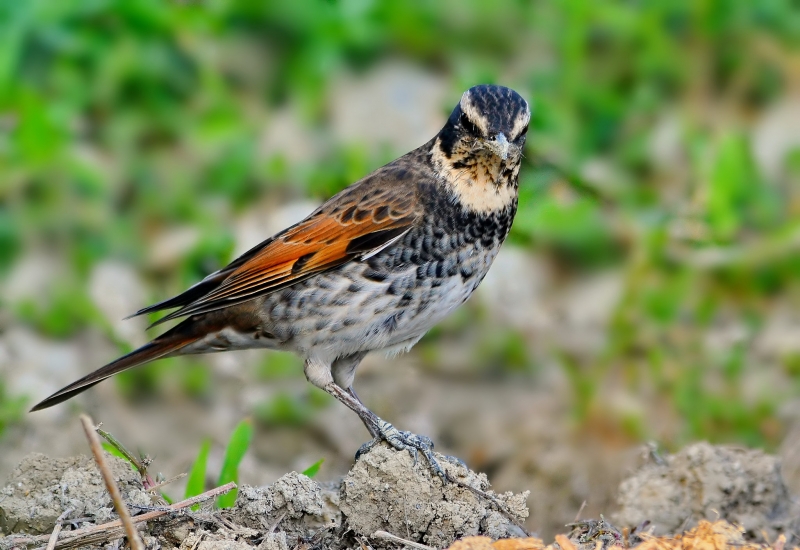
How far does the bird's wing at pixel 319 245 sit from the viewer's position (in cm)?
553

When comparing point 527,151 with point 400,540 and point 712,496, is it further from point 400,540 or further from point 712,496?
point 400,540

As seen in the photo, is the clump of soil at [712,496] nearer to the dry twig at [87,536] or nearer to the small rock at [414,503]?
the small rock at [414,503]

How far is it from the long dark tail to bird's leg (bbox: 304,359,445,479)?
598 millimetres

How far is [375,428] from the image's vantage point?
5297 millimetres

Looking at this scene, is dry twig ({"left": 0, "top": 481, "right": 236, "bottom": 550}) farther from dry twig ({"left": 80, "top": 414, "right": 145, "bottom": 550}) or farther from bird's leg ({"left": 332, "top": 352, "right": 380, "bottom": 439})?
bird's leg ({"left": 332, "top": 352, "right": 380, "bottom": 439})

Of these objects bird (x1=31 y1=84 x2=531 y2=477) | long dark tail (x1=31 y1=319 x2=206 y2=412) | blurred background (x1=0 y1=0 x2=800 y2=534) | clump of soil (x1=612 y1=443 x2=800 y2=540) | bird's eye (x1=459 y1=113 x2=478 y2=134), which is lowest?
clump of soil (x1=612 y1=443 x2=800 y2=540)

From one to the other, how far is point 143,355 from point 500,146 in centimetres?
191

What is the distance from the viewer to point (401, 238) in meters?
5.48

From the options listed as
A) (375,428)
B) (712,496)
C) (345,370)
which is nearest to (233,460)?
(375,428)

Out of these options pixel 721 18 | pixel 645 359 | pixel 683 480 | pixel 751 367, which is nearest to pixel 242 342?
pixel 683 480

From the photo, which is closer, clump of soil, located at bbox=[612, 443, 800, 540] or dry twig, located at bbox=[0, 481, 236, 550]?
dry twig, located at bbox=[0, 481, 236, 550]

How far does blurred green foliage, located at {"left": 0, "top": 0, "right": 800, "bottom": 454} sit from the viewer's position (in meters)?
7.64

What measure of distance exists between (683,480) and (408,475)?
1.35 meters

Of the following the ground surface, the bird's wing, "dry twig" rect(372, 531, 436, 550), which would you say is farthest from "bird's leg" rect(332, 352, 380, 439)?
"dry twig" rect(372, 531, 436, 550)
